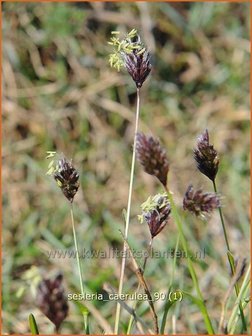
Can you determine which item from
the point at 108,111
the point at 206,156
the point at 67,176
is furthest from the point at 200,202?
the point at 108,111

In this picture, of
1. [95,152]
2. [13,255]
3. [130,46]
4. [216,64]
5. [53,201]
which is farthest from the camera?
[216,64]

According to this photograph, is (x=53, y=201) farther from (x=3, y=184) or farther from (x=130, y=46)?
(x=130, y=46)

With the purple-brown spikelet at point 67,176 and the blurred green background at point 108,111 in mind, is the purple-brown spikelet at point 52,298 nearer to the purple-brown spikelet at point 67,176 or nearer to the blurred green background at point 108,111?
the purple-brown spikelet at point 67,176

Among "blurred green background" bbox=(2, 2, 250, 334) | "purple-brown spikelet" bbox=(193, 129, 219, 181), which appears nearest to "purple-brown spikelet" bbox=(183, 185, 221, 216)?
"purple-brown spikelet" bbox=(193, 129, 219, 181)

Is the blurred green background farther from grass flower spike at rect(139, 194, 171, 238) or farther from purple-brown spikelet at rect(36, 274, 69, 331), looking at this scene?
purple-brown spikelet at rect(36, 274, 69, 331)

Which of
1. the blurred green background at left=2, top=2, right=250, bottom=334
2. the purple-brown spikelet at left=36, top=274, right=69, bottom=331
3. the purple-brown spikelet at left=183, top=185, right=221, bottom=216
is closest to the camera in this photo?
the purple-brown spikelet at left=36, top=274, right=69, bottom=331

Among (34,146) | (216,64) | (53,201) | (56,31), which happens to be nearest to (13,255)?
(53,201)
